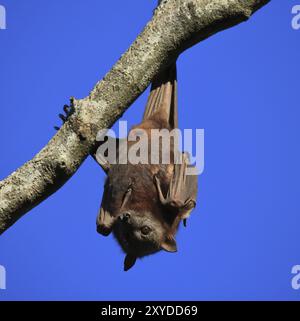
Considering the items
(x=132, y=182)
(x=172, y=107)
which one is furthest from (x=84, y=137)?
(x=172, y=107)

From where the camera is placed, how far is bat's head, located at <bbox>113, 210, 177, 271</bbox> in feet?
21.1

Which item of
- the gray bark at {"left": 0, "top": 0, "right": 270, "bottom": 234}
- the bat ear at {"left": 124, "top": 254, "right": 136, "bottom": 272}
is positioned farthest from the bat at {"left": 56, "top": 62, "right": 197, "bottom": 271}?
the gray bark at {"left": 0, "top": 0, "right": 270, "bottom": 234}

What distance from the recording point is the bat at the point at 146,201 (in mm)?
6379

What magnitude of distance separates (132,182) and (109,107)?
2.16 m

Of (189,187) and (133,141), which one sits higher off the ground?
(133,141)

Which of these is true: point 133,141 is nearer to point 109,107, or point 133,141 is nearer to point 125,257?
point 125,257

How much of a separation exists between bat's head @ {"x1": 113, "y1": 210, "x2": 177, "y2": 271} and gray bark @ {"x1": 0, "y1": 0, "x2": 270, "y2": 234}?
A: 223 centimetres

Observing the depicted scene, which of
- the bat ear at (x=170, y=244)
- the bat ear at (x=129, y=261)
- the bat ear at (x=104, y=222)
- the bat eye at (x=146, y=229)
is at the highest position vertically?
the bat ear at (x=104, y=222)

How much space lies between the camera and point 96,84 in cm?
453

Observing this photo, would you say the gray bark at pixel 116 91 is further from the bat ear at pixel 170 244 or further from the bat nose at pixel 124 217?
the bat ear at pixel 170 244

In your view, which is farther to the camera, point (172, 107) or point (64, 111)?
point (172, 107)

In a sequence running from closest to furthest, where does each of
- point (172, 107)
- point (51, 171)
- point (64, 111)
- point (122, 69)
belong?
1. point (51, 171)
2. point (122, 69)
3. point (64, 111)
4. point (172, 107)

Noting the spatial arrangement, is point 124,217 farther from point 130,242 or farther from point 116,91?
point 116,91

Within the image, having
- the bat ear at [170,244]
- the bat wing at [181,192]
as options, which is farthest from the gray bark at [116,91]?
the bat ear at [170,244]
